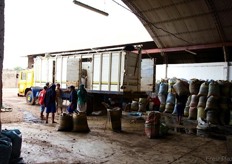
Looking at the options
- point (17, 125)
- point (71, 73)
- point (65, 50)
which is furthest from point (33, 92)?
point (65, 50)

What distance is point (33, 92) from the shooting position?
15.0 metres

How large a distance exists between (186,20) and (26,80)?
1154 cm

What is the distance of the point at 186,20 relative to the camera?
14.7 metres

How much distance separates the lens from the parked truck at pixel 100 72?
1053 cm

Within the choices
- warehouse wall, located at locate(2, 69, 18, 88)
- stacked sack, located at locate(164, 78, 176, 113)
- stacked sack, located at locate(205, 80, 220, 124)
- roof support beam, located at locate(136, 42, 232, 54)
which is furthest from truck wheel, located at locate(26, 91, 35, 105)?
warehouse wall, located at locate(2, 69, 18, 88)

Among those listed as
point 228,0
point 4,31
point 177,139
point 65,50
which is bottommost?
point 177,139

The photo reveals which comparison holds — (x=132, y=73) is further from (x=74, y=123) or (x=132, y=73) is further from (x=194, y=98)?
(x=74, y=123)

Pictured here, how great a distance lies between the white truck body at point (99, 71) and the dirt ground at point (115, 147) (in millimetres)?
2786

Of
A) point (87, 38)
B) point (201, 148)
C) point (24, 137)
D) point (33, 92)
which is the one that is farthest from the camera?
point (87, 38)

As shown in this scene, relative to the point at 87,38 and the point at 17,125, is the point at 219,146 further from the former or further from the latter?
the point at 87,38

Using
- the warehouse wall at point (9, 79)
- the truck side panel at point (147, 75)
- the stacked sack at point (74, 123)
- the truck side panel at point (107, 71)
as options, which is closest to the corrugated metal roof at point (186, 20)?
the truck side panel at point (147, 75)

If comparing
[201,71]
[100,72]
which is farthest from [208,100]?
[100,72]

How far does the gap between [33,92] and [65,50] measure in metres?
8.20

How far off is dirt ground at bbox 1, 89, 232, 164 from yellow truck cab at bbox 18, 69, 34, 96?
811 centimetres
